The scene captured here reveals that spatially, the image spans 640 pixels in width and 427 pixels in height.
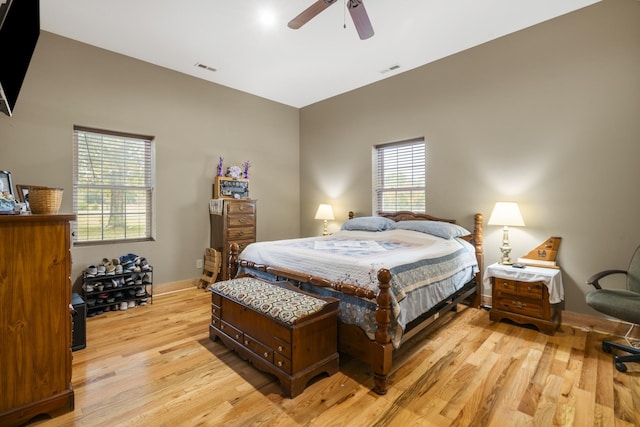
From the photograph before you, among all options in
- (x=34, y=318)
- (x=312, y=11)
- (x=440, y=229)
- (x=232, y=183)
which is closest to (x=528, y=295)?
(x=440, y=229)

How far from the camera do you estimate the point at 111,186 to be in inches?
150

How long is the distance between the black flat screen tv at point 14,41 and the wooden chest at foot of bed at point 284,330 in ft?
6.55

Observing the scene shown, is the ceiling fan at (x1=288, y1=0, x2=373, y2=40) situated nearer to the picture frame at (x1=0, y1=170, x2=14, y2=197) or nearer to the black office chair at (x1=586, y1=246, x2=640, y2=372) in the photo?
the picture frame at (x1=0, y1=170, x2=14, y2=197)

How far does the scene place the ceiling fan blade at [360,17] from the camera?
2.19 m

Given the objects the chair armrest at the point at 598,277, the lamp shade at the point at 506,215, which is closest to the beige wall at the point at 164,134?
the lamp shade at the point at 506,215

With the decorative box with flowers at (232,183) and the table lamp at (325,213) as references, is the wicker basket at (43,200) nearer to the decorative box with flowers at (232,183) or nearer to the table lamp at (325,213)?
the decorative box with flowers at (232,183)

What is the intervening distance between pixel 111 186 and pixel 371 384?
3781mm

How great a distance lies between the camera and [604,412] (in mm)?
1749

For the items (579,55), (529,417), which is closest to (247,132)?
(579,55)

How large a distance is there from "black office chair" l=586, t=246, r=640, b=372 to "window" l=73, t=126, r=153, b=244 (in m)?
4.82

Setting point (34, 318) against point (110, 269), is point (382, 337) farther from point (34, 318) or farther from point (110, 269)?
point (110, 269)

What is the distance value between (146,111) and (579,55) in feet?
16.2

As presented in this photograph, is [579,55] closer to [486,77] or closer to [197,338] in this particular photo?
[486,77]

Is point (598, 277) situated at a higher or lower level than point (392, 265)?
lower
